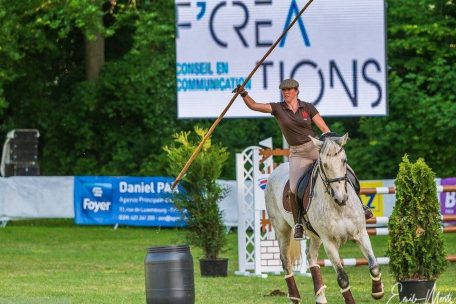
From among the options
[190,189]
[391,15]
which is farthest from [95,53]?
[190,189]

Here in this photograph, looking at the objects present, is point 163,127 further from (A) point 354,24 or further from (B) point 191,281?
(B) point 191,281

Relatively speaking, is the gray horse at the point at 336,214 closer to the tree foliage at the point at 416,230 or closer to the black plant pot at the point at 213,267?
the tree foliage at the point at 416,230

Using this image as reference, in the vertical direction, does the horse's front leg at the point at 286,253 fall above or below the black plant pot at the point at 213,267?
above

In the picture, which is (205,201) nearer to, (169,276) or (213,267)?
(213,267)

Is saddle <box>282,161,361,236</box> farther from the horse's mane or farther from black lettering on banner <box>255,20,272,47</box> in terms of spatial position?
black lettering on banner <box>255,20,272,47</box>

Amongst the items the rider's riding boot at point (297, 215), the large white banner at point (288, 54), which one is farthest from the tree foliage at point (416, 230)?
the large white banner at point (288, 54)

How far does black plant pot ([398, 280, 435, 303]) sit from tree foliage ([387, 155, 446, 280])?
0.29ft

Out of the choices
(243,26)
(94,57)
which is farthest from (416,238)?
(94,57)

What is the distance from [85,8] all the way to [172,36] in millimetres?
4728

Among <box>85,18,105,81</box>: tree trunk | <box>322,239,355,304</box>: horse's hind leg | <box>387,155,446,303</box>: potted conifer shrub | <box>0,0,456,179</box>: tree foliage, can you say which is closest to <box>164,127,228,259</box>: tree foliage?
<box>387,155,446,303</box>: potted conifer shrub

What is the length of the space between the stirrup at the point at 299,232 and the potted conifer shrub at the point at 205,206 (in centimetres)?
523

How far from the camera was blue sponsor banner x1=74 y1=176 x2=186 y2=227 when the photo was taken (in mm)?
31266

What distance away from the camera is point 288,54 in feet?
73.0

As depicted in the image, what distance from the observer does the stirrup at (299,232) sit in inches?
563
